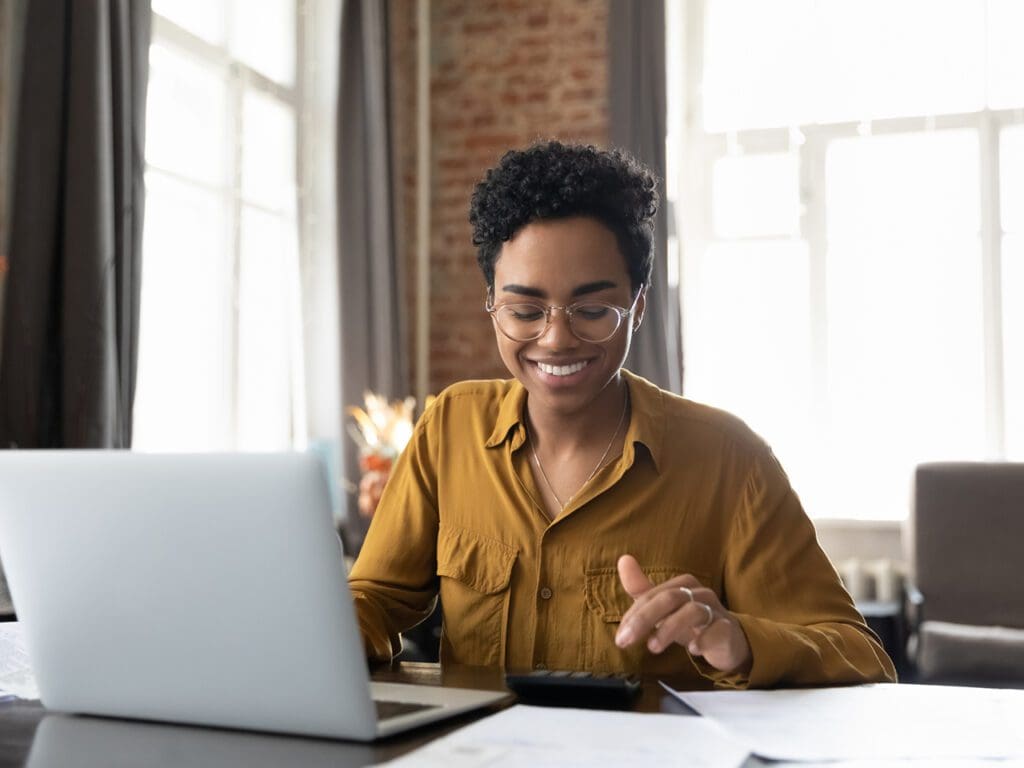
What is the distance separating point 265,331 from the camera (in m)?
4.28

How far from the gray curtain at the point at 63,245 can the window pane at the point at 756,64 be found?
275 centimetres

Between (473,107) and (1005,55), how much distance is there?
219 cm

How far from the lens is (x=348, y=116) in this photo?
456cm

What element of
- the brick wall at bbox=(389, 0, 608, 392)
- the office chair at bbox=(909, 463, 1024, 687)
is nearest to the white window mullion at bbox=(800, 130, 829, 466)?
the brick wall at bbox=(389, 0, 608, 392)

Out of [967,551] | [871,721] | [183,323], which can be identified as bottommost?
[967,551]

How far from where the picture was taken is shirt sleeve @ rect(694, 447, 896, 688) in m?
1.26

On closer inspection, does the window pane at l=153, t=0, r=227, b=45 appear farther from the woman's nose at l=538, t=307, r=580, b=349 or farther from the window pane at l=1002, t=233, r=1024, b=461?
the window pane at l=1002, t=233, r=1024, b=461

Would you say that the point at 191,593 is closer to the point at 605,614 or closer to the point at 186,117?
the point at 605,614

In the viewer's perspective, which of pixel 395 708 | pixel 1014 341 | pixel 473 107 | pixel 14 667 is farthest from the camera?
pixel 473 107

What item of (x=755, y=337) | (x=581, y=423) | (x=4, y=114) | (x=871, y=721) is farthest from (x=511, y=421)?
(x=755, y=337)

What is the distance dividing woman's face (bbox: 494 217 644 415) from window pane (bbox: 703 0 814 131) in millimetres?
3482

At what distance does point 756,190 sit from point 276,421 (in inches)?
86.6

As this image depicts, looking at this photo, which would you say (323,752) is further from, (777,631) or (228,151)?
(228,151)

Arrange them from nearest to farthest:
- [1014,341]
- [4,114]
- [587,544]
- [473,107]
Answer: [587,544] → [4,114] → [1014,341] → [473,107]
